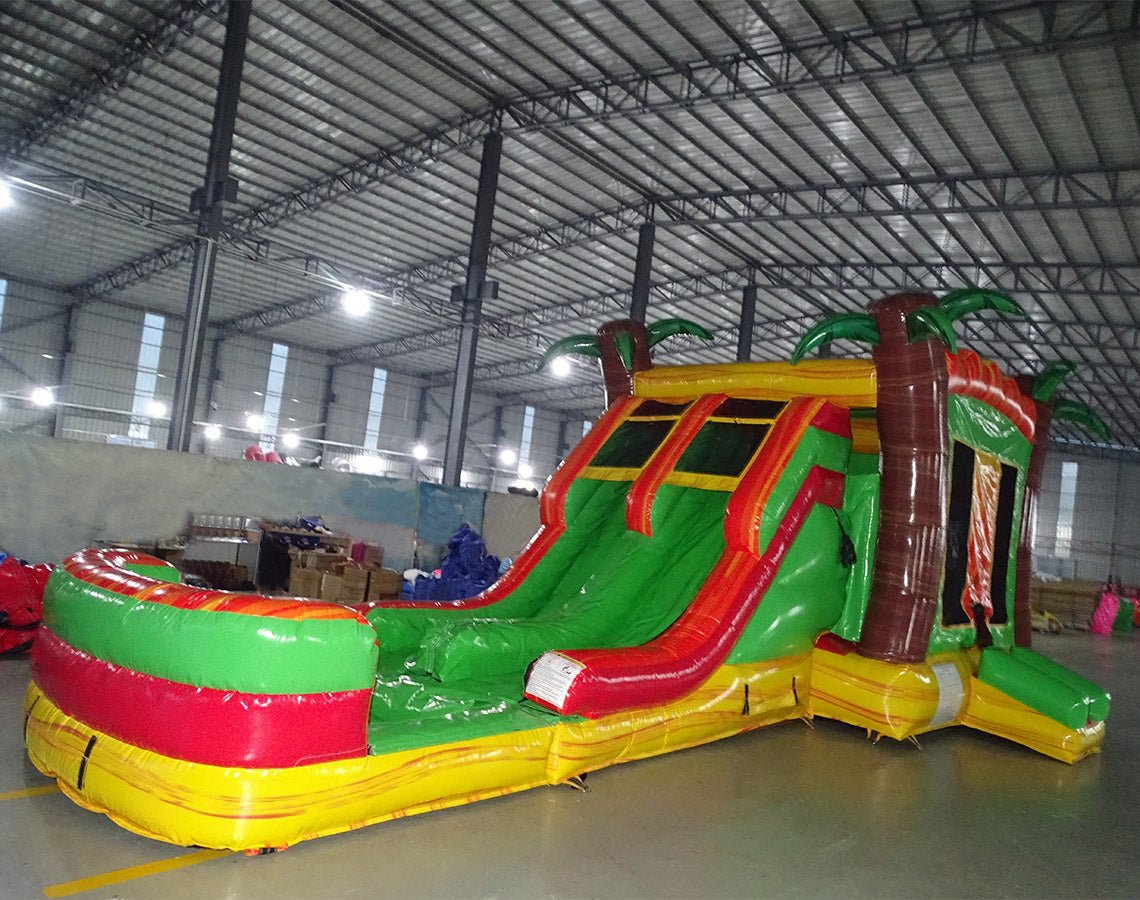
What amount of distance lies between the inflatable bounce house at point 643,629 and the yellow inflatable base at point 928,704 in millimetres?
17

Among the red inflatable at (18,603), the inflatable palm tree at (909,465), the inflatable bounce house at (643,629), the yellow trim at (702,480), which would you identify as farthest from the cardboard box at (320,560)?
the inflatable palm tree at (909,465)

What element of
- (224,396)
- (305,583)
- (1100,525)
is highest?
(224,396)

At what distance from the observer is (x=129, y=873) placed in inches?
97.2

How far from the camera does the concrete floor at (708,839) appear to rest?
2.57 meters

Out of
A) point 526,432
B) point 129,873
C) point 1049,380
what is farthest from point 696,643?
point 526,432

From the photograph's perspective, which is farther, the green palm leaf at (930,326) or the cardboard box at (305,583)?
the cardboard box at (305,583)

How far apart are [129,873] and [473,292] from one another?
387 inches

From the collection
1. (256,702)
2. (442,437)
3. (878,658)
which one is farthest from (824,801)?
(442,437)

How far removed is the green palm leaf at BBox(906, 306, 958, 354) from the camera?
14.8 feet

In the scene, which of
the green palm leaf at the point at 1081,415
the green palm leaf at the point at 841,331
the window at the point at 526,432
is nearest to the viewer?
the green palm leaf at the point at 841,331

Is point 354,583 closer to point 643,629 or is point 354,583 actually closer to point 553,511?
point 553,511

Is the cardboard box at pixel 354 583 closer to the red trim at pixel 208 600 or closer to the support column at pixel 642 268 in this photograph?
the red trim at pixel 208 600

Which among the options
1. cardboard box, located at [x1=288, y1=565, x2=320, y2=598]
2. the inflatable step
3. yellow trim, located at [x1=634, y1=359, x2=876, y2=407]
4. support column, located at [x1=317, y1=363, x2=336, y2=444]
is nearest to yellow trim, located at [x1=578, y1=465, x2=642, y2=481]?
yellow trim, located at [x1=634, y1=359, x2=876, y2=407]

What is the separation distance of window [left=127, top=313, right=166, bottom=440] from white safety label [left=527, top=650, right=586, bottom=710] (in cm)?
1911
